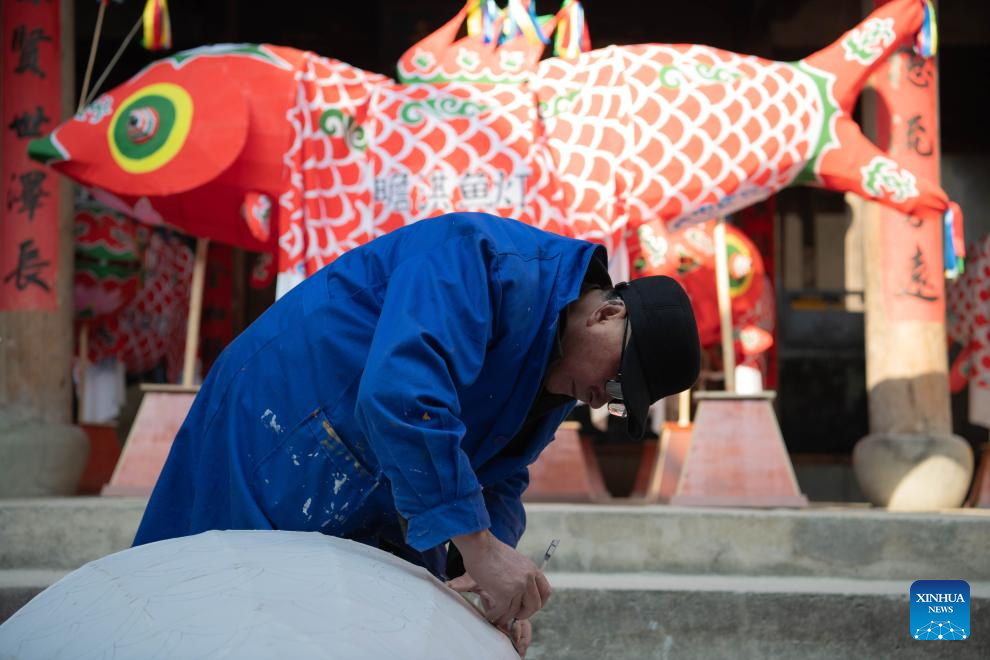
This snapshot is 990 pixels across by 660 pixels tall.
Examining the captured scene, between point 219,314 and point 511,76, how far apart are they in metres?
2.76

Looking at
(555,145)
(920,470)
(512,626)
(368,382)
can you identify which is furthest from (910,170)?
(368,382)

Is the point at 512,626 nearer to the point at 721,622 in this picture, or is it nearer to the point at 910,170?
the point at 721,622

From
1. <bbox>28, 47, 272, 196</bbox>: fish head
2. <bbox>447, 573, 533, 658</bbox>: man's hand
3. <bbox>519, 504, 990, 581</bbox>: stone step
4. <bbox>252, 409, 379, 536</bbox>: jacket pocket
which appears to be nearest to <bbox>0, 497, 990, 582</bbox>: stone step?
<bbox>519, 504, 990, 581</bbox>: stone step

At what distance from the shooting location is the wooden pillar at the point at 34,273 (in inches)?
193

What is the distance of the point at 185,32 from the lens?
23.9 ft

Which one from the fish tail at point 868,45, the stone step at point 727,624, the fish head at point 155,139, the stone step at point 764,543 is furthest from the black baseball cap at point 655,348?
the fish tail at point 868,45

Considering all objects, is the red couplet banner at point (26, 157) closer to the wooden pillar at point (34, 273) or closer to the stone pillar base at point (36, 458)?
the wooden pillar at point (34, 273)

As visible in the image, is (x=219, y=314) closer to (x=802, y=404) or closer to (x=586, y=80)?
(x=586, y=80)

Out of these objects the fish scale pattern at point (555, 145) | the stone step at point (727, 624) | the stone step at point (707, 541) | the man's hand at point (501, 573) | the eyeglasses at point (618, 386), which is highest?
the fish scale pattern at point (555, 145)

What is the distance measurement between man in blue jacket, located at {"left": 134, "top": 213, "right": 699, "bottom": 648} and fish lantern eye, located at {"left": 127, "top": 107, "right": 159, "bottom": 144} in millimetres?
2469

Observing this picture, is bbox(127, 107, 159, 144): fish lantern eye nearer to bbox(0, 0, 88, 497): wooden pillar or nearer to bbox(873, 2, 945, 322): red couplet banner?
bbox(0, 0, 88, 497): wooden pillar

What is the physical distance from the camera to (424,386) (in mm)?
1768

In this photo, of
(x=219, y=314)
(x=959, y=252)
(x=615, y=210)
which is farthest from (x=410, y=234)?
(x=219, y=314)

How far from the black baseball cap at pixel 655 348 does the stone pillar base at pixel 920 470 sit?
10.8ft
